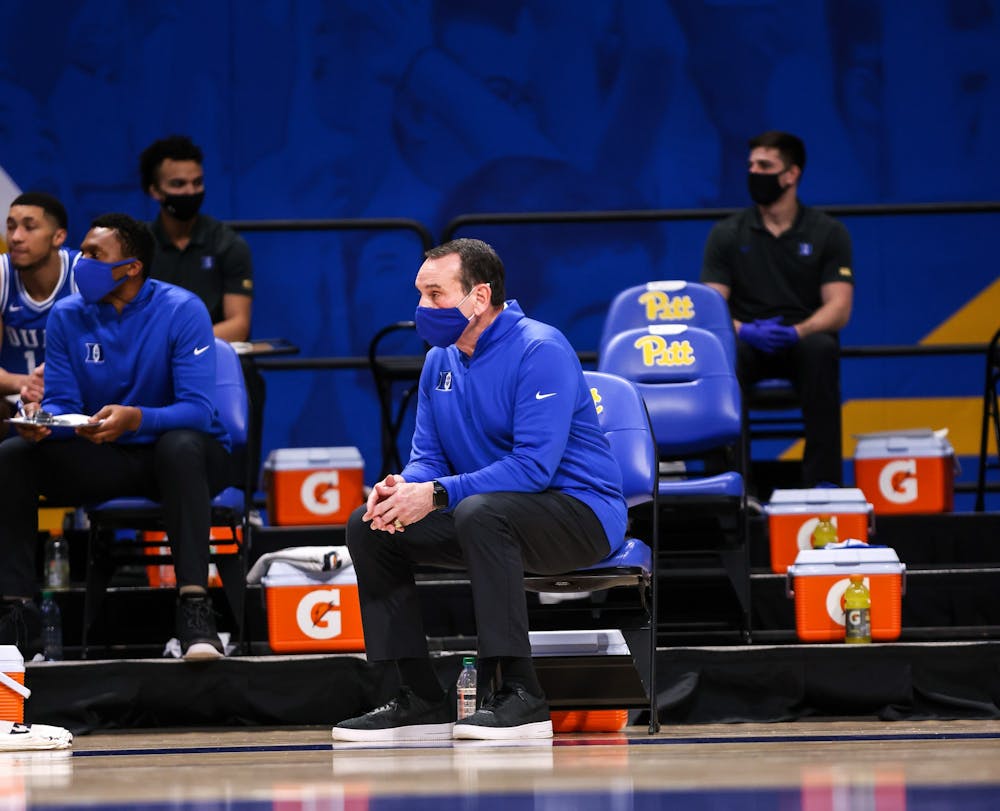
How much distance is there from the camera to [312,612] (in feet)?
14.2

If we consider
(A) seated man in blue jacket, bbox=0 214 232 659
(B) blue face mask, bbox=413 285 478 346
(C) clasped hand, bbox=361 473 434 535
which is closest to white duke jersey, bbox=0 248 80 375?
(A) seated man in blue jacket, bbox=0 214 232 659

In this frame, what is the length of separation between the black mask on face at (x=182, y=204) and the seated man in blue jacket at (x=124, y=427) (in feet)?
3.10

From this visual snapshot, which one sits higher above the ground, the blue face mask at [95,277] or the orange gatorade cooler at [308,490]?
the blue face mask at [95,277]

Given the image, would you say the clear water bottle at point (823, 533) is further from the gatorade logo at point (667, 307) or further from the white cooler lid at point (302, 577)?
the white cooler lid at point (302, 577)

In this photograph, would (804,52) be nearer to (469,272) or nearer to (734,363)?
(734,363)

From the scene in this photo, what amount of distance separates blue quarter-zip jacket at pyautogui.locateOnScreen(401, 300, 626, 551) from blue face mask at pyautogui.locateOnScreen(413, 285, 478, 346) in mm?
80

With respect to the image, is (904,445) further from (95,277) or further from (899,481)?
(95,277)

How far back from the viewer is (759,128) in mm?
6742

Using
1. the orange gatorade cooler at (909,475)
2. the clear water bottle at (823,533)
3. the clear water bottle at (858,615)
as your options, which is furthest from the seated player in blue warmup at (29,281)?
the orange gatorade cooler at (909,475)

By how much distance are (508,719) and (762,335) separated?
2.31 meters

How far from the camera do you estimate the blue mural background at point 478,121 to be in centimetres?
673

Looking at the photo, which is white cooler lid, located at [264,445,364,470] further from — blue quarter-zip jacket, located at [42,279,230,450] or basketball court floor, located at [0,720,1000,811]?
basketball court floor, located at [0,720,1000,811]

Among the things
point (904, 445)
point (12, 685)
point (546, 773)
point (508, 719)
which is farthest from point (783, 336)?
point (546, 773)

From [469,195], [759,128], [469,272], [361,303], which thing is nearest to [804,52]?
[759,128]
